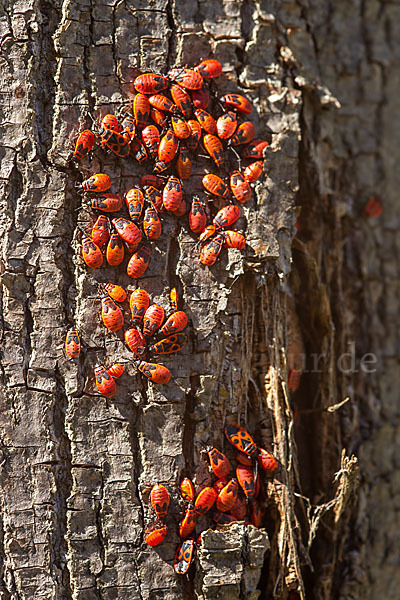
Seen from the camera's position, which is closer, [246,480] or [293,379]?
[246,480]

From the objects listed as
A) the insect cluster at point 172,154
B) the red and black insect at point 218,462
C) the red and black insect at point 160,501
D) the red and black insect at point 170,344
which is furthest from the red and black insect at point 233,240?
the red and black insect at point 160,501

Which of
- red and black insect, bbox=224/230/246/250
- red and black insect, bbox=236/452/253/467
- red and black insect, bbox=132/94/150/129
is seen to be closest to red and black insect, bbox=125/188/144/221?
red and black insect, bbox=132/94/150/129

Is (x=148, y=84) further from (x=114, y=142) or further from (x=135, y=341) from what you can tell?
(x=135, y=341)

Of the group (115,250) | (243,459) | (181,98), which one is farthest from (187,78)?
(243,459)

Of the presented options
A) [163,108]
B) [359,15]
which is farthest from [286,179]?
[359,15]

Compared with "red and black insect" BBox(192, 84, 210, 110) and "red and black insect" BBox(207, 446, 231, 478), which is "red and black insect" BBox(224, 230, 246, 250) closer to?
"red and black insect" BBox(192, 84, 210, 110)

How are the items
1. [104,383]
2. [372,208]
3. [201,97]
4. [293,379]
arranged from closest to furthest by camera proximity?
[104,383] → [201,97] → [293,379] → [372,208]
